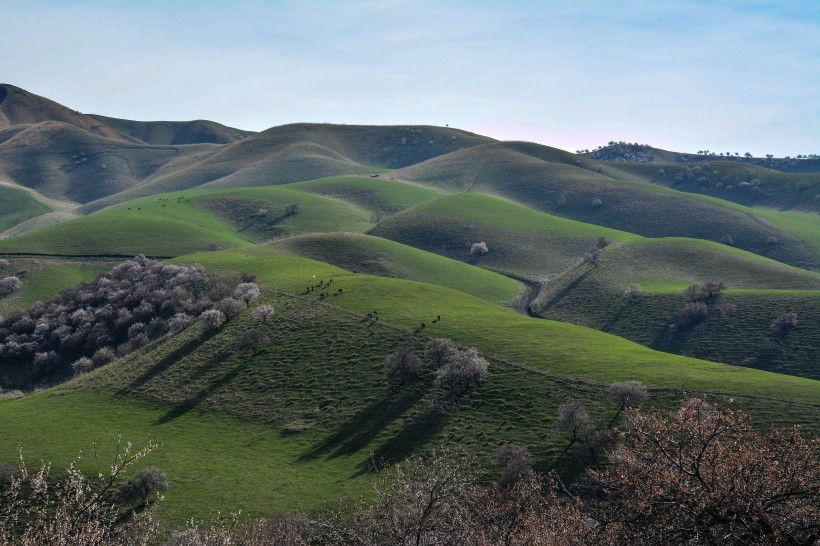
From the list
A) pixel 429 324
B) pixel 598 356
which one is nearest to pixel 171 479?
pixel 429 324

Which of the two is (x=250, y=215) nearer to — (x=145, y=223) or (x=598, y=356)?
(x=145, y=223)

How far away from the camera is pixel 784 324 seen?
9000 centimetres

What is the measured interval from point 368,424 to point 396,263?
75.2m

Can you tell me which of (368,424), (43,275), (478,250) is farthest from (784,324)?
(43,275)

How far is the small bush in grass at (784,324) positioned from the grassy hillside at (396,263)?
47.3m

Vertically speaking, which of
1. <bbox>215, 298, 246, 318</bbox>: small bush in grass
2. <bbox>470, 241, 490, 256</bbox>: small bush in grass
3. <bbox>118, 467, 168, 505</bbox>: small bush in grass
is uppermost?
<bbox>470, 241, 490, 256</bbox>: small bush in grass

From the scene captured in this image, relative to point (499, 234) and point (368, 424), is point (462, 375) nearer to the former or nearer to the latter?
point (368, 424)

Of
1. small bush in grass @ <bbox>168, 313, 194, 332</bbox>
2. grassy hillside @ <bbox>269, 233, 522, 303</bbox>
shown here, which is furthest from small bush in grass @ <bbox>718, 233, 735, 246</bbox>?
small bush in grass @ <bbox>168, 313, 194, 332</bbox>

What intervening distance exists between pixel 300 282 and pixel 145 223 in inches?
3183

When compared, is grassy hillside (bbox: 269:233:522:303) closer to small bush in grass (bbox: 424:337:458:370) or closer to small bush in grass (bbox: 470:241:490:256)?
small bush in grass (bbox: 470:241:490:256)

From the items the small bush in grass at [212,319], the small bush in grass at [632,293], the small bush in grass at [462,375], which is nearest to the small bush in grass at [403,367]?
the small bush in grass at [462,375]

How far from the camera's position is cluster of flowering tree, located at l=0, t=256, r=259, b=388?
85312 mm

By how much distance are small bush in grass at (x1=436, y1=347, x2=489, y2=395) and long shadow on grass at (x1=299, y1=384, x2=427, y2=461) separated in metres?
2.47

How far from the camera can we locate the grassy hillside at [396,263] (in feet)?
410
